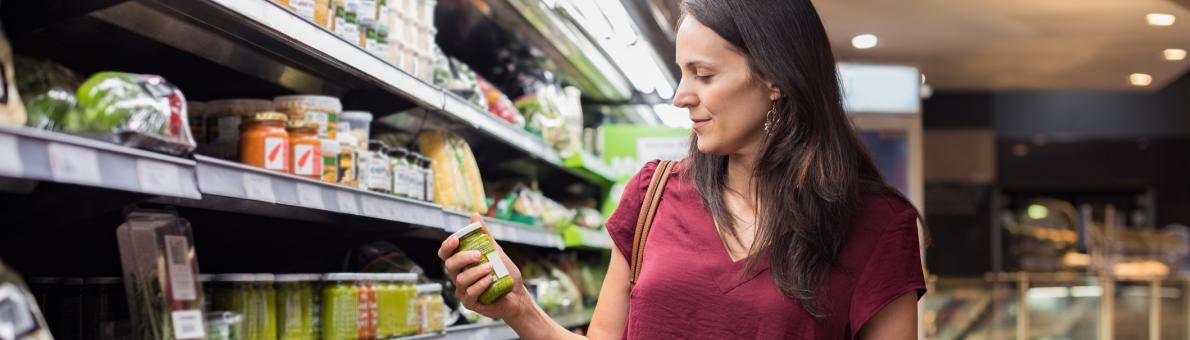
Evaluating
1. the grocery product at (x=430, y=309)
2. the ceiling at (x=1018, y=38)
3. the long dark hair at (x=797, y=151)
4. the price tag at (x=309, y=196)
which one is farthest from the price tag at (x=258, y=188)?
the ceiling at (x=1018, y=38)

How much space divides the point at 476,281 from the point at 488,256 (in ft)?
0.12

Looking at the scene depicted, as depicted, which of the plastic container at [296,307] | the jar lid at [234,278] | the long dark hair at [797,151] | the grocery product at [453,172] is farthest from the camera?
the grocery product at [453,172]

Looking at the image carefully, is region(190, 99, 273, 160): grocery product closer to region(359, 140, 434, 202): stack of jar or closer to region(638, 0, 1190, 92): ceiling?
region(359, 140, 434, 202): stack of jar

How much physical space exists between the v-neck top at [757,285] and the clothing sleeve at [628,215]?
0.17 ft

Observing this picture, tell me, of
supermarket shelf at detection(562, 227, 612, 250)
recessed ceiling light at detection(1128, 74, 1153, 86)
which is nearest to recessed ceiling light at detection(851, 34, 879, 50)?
recessed ceiling light at detection(1128, 74, 1153, 86)

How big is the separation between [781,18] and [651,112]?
382 cm

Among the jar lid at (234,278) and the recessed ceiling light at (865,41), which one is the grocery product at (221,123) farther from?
the recessed ceiling light at (865,41)

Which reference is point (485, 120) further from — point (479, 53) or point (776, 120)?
point (776, 120)

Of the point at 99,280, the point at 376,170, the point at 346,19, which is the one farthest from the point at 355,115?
the point at 99,280

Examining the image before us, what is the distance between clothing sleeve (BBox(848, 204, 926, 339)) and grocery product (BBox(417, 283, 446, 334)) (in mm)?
1322

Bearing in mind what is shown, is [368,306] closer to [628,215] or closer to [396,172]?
[396,172]

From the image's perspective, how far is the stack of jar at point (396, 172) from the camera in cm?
263

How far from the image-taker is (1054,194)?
11719 millimetres

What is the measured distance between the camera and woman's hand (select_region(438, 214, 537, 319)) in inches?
72.2
